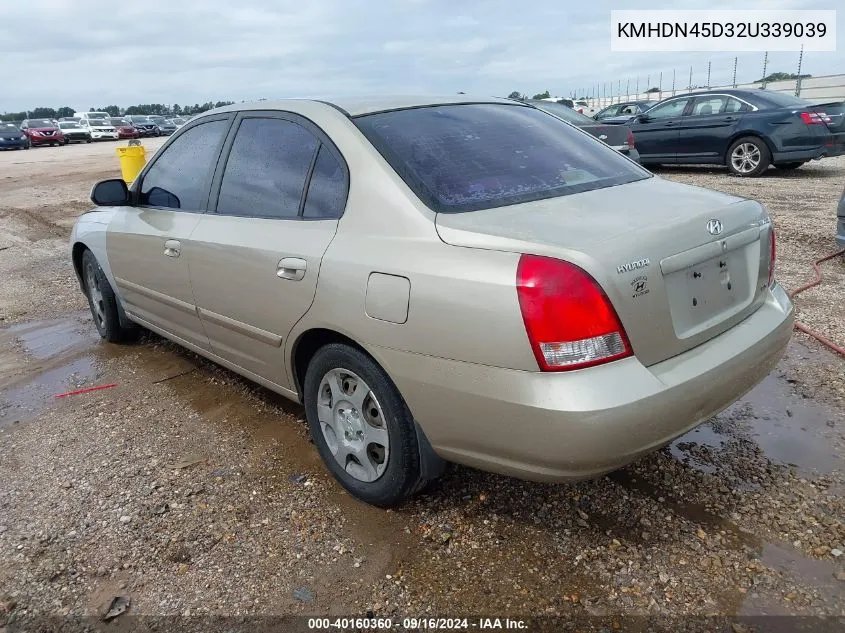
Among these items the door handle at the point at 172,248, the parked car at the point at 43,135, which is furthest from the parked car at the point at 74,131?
the door handle at the point at 172,248

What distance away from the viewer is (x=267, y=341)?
10.1ft

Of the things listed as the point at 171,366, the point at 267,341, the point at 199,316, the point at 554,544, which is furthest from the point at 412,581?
the point at 171,366

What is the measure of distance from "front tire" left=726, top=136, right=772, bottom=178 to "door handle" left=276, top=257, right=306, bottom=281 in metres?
10.6

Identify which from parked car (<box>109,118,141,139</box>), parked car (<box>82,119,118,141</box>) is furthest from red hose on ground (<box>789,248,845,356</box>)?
parked car (<box>82,119,118,141</box>)

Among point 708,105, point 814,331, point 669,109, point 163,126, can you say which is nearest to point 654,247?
point 814,331

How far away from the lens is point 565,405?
2049mm

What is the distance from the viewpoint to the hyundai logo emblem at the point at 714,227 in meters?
2.40

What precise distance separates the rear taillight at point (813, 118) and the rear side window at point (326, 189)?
10249mm

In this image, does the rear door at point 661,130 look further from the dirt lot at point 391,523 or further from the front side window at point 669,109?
the dirt lot at point 391,523

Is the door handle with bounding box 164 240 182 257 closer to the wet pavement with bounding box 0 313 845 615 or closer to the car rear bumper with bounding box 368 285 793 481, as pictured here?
the wet pavement with bounding box 0 313 845 615

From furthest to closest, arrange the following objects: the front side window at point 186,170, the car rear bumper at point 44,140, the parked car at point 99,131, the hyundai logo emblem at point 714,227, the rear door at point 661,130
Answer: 1. the parked car at point 99,131
2. the car rear bumper at point 44,140
3. the rear door at point 661,130
4. the front side window at point 186,170
5. the hyundai logo emblem at point 714,227

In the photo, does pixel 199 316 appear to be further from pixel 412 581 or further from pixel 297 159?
pixel 412 581

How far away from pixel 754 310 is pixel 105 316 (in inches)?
168

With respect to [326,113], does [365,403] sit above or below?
below
